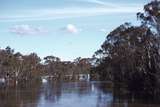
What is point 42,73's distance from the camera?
515ft

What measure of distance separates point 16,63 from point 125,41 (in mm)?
48399

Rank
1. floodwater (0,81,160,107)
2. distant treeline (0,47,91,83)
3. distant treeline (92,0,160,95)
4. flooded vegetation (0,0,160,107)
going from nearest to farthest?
floodwater (0,81,160,107)
flooded vegetation (0,0,160,107)
distant treeline (92,0,160,95)
distant treeline (0,47,91,83)

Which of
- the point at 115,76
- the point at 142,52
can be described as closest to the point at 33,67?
the point at 115,76

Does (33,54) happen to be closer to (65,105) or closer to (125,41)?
(125,41)

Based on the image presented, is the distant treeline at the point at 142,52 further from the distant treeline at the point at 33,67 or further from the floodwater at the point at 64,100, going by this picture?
the distant treeline at the point at 33,67

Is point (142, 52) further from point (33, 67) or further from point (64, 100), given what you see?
point (33, 67)

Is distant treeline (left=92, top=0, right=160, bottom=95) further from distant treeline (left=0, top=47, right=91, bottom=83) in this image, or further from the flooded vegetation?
distant treeline (left=0, top=47, right=91, bottom=83)

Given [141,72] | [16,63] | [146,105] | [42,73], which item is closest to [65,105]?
[146,105]

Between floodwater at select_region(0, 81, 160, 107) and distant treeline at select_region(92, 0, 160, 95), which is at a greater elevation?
distant treeline at select_region(92, 0, 160, 95)

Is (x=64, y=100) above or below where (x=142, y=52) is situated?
below

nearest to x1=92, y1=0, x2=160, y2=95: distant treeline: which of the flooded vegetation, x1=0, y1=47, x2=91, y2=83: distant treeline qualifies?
the flooded vegetation

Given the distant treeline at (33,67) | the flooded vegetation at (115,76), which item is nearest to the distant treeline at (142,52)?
the flooded vegetation at (115,76)

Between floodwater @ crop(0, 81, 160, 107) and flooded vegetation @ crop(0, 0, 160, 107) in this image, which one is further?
flooded vegetation @ crop(0, 0, 160, 107)

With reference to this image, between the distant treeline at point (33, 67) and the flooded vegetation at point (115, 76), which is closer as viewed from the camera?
the flooded vegetation at point (115, 76)
